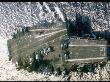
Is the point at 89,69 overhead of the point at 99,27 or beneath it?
beneath

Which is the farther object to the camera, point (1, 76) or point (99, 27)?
point (1, 76)

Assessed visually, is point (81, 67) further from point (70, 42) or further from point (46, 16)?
point (46, 16)

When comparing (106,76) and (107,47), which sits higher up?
(107,47)

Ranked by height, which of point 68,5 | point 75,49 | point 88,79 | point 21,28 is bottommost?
point 88,79

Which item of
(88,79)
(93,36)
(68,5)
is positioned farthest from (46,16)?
(88,79)

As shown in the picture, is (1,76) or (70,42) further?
(1,76)

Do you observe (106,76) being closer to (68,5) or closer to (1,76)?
(68,5)

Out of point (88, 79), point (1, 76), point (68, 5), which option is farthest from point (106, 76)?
point (1, 76)
